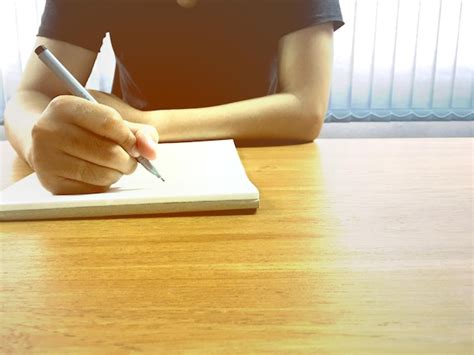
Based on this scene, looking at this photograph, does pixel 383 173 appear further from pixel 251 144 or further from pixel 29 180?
pixel 29 180

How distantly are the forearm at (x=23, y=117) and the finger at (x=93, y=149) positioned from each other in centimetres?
18

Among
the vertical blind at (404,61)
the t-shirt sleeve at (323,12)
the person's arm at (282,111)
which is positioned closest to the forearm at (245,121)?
the person's arm at (282,111)

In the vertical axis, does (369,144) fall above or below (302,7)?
below

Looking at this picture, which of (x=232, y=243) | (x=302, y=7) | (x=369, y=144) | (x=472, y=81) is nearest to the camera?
(x=232, y=243)

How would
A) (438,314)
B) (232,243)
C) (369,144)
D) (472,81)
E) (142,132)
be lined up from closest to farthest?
(438,314)
(232,243)
(142,132)
(369,144)
(472,81)

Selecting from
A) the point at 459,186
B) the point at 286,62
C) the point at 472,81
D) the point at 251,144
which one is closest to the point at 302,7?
the point at 286,62

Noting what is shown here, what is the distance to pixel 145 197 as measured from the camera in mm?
516

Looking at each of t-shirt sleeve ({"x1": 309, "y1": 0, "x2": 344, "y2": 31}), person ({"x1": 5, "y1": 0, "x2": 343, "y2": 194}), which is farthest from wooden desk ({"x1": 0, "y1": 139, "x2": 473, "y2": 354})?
t-shirt sleeve ({"x1": 309, "y1": 0, "x2": 344, "y2": 31})

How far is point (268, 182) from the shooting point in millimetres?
639

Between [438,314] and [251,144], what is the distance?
0.60 meters

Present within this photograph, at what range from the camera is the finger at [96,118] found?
55 centimetres

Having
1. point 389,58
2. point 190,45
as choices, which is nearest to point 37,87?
point 190,45

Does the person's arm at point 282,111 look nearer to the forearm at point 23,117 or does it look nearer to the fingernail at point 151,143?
the forearm at point 23,117

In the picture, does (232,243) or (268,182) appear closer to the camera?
(232,243)
